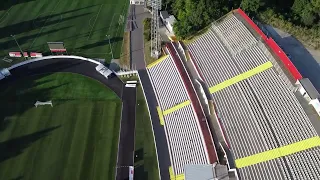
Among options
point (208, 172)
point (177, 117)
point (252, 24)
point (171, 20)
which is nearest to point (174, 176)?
point (208, 172)

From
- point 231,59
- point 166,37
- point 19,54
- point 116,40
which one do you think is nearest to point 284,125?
point 231,59

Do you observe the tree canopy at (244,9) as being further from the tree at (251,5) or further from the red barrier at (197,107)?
the red barrier at (197,107)

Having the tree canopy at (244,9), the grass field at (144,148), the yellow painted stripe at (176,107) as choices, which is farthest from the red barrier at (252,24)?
the grass field at (144,148)

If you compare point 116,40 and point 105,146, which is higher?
point 116,40

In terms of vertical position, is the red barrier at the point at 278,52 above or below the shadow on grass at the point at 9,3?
below

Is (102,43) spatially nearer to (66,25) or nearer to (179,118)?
(66,25)

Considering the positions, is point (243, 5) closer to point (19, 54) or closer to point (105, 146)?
point (105, 146)
